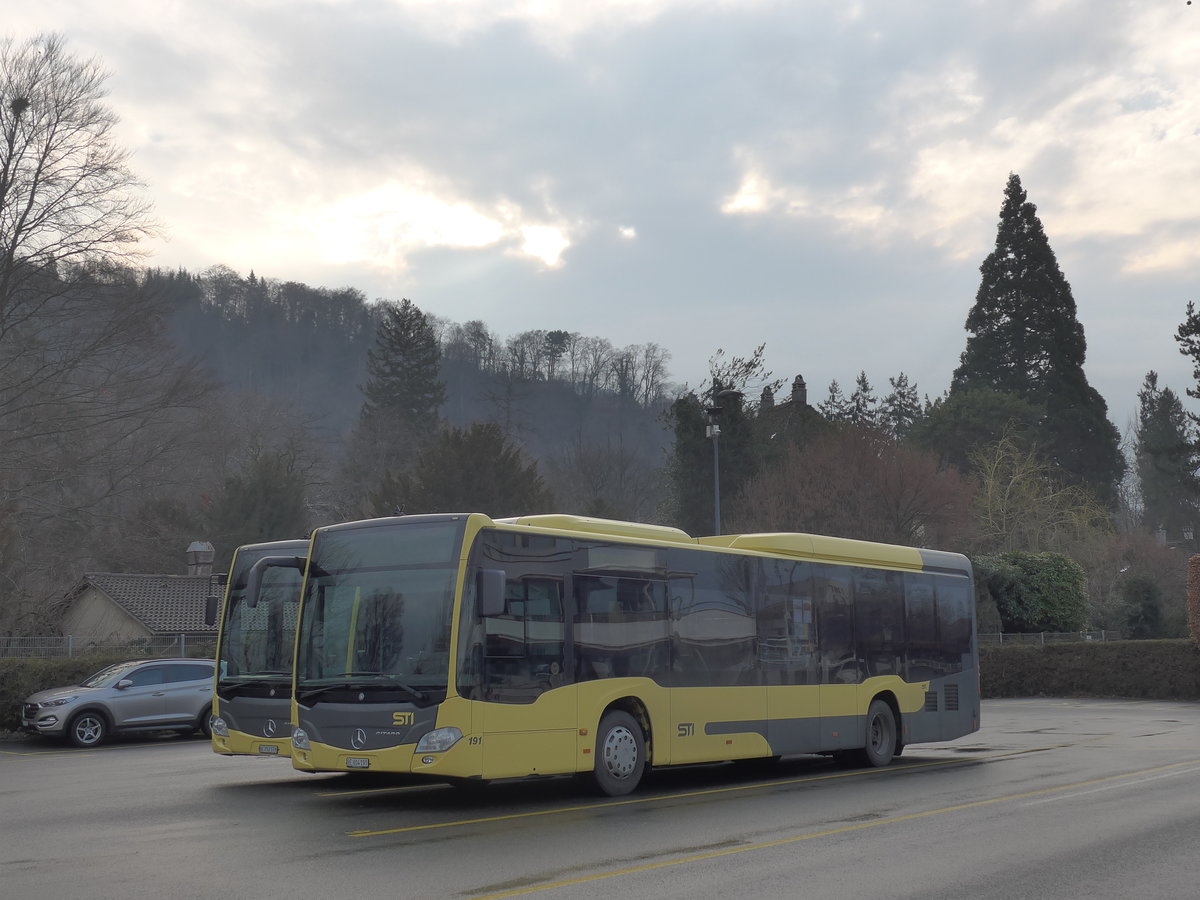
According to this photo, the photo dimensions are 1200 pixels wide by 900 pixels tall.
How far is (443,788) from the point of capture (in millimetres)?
15094

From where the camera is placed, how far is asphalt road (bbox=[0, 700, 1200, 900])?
843cm

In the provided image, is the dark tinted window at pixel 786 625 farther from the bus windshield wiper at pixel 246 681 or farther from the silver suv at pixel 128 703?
the silver suv at pixel 128 703

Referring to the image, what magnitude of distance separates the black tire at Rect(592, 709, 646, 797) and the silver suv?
43.5ft

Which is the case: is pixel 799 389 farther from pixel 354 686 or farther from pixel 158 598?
pixel 354 686

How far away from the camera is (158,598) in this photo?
4778cm

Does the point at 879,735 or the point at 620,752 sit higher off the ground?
the point at 620,752

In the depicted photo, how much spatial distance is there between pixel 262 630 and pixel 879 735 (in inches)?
342

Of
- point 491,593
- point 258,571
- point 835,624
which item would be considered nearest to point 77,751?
point 258,571

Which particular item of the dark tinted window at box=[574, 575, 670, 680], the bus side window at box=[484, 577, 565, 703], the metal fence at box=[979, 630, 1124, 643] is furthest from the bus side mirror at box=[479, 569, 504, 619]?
the metal fence at box=[979, 630, 1124, 643]

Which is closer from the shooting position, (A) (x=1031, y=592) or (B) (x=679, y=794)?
(B) (x=679, y=794)

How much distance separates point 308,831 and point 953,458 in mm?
67654

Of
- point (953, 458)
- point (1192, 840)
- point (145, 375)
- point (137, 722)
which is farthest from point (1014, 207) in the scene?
point (1192, 840)

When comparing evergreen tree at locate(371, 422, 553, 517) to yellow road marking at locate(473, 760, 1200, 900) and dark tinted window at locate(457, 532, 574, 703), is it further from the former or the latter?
yellow road marking at locate(473, 760, 1200, 900)

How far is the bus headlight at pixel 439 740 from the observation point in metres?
11.8
